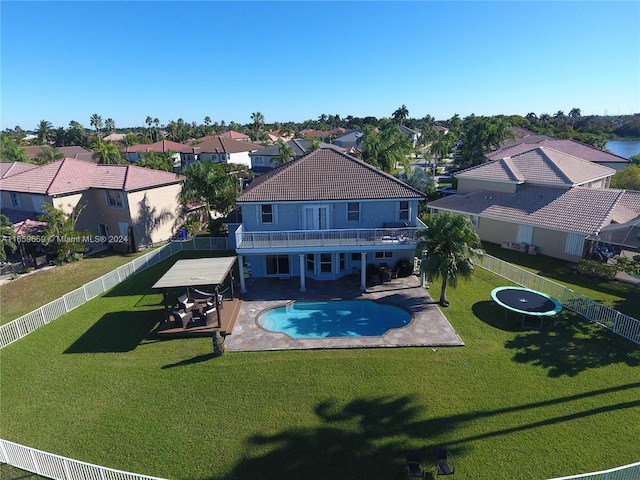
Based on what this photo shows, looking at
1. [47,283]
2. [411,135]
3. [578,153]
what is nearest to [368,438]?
[47,283]

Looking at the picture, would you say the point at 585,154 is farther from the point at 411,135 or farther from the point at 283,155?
the point at 411,135

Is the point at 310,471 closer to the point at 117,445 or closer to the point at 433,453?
the point at 433,453

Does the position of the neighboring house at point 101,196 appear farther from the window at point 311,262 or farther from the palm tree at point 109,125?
the palm tree at point 109,125

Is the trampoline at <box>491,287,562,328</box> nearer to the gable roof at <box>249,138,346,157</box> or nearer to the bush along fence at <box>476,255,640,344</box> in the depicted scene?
the bush along fence at <box>476,255,640,344</box>

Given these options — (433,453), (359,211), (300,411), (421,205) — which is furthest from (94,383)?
(421,205)

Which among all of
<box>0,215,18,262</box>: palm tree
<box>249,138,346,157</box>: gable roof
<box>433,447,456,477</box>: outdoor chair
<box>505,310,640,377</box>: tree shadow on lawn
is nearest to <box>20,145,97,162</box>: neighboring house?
<box>249,138,346,157</box>: gable roof
